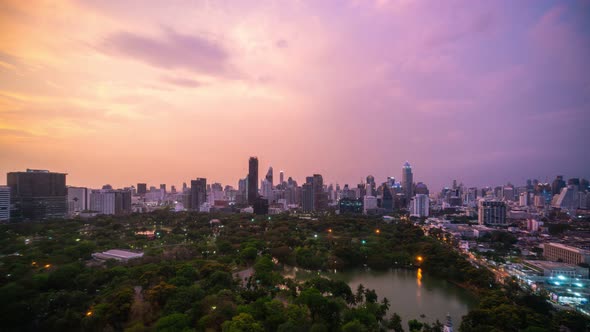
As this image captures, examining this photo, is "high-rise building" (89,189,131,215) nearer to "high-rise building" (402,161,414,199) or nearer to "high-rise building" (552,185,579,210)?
"high-rise building" (402,161,414,199)

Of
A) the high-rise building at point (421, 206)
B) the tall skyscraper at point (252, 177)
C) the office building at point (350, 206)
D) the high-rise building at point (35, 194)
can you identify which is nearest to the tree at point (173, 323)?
the high-rise building at point (35, 194)

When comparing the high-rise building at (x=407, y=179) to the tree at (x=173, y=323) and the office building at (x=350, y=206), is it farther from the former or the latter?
the tree at (x=173, y=323)

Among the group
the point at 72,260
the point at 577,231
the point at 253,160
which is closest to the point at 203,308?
the point at 72,260

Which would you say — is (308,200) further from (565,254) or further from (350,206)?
(565,254)

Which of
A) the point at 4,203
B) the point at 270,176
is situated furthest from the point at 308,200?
the point at 4,203

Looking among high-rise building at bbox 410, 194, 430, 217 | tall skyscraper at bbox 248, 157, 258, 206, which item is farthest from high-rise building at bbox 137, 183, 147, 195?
high-rise building at bbox 410, 194, 430, 217
